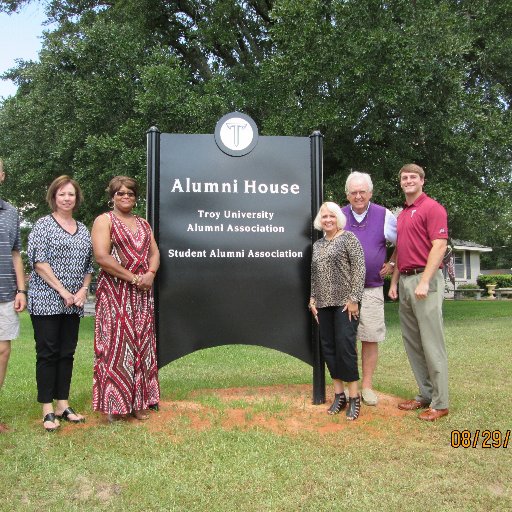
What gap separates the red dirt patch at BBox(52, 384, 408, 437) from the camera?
178 inches

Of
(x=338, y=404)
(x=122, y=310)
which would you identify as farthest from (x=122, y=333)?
(x=338, y=404)

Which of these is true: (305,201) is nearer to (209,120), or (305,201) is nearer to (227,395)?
(227,395)

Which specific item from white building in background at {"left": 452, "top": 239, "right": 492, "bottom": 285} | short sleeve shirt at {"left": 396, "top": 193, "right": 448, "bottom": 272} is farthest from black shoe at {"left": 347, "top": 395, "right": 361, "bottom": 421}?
white building in background at {"left": 452, "top": 239, "right": 492, "bottom": 285}

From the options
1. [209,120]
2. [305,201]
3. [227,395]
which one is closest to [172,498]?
[227,395]

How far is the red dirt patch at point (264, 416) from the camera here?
4.52m

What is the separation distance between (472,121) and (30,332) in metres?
12.4

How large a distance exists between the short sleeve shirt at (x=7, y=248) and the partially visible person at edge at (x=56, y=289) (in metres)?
0.14

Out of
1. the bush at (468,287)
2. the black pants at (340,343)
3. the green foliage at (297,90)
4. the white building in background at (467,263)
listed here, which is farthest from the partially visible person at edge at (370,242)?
the white building in background at (467,263)

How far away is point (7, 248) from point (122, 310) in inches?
38.3

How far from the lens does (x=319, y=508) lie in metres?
3.15

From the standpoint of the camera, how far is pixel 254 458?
3840mm

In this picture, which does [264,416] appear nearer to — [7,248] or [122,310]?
[122,310]

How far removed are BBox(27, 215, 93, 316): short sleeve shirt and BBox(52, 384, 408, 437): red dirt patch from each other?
967 millimetres
